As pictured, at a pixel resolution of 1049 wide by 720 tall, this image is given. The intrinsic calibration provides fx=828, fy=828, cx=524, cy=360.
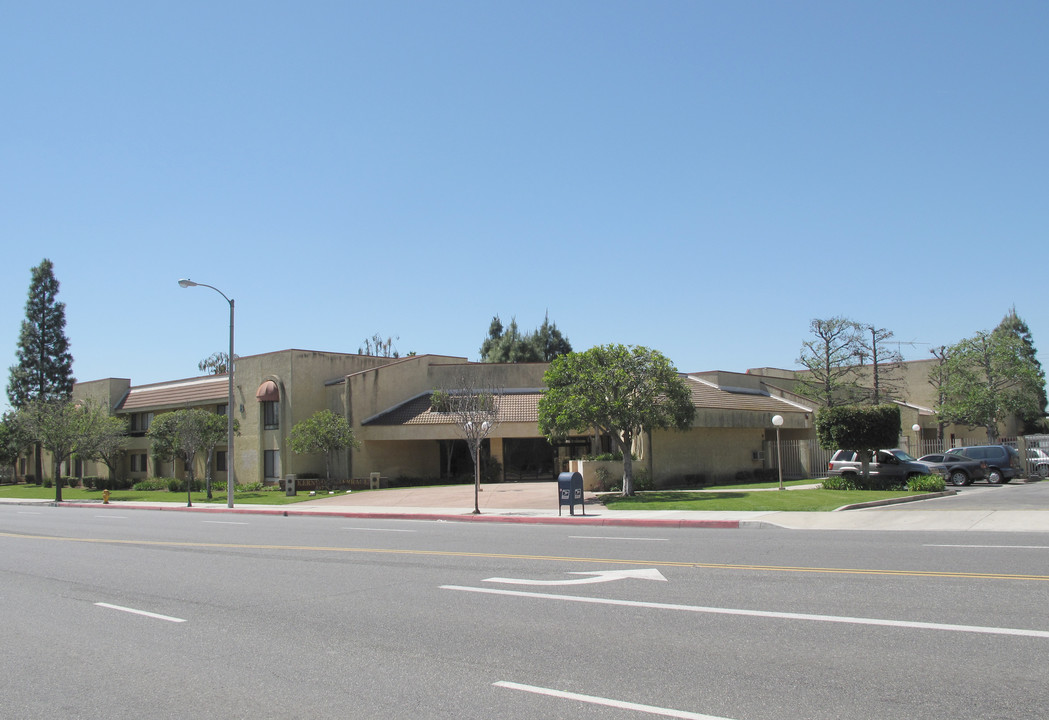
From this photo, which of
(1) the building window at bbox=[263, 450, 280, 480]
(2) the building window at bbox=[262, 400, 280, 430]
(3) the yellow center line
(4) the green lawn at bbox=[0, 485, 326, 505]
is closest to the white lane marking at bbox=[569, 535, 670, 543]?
(3) the yellow center line

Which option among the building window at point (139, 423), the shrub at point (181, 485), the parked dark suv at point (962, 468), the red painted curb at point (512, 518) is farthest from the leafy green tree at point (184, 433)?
the parked dark suv at point (962, 468)

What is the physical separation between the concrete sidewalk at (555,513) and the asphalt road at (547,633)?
3.57 metres

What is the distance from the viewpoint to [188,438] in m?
37.2

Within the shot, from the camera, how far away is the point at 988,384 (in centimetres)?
4862

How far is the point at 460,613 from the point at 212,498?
111ft

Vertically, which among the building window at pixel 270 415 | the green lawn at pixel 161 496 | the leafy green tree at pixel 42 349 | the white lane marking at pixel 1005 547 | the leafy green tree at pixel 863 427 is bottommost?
the green lawn at pixel 161 496

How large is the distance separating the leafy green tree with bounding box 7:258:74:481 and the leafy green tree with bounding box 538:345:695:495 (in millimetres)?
54631

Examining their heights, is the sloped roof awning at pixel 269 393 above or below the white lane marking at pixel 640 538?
above

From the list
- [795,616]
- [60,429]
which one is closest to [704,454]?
[795,616]

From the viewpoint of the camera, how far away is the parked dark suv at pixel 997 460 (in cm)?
3322

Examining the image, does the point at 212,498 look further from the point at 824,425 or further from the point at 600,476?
the point at 824,425

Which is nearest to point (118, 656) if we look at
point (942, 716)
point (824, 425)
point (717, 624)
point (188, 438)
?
point (717, 624)

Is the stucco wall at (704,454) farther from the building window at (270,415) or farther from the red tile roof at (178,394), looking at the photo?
the red tile roof at (178,394)

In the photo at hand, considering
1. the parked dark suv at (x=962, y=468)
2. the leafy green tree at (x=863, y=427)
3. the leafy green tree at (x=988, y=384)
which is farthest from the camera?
the leafy green tree at (x=988, y=384)
